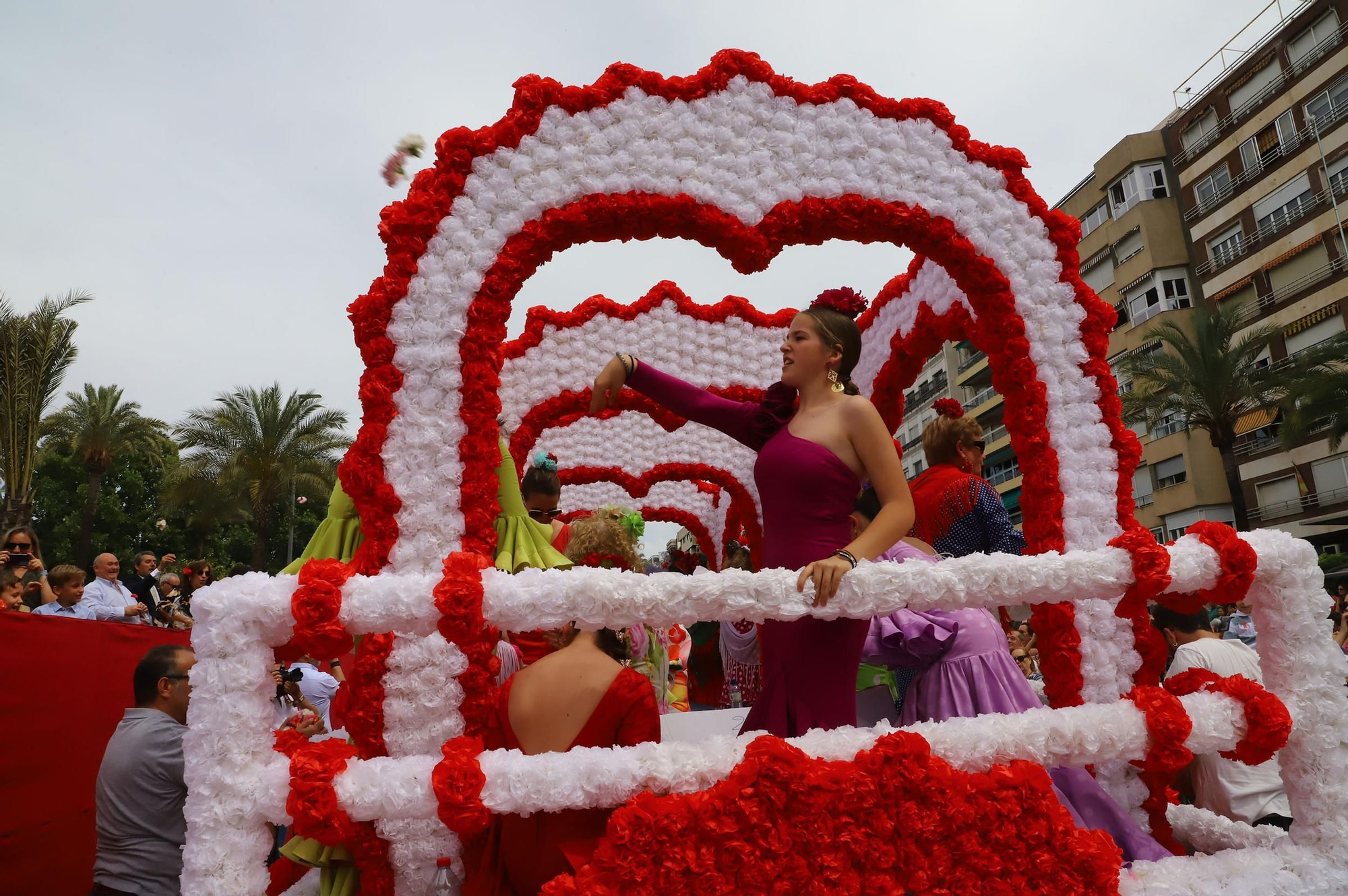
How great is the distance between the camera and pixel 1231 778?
3160 mm

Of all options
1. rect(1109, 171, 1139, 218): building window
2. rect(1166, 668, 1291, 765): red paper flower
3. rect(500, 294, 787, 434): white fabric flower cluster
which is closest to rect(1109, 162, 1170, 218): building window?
rect(1109, 171, 1139, 218): building window

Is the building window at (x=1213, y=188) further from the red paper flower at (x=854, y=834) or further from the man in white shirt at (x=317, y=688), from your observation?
the red paper flower at (x=854, y=834)

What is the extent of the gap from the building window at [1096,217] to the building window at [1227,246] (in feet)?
Answer: 13.1

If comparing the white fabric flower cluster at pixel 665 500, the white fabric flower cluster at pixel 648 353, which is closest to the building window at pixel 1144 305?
the white fabric flower cluster at pixel 665 500

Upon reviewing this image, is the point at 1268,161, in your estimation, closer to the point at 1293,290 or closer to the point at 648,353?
the point at 1293,290

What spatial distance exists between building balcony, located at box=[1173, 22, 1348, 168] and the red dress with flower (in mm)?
29453

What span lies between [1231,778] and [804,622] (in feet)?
6.49

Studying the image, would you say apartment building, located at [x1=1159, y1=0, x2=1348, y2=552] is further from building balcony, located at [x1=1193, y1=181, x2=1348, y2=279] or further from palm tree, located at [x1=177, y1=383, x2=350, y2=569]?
palm tree, located at [x1=177, y1=383, x2=350, y2=569]

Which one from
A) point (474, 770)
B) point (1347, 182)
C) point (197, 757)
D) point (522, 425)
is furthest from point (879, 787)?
point (1347, 182)

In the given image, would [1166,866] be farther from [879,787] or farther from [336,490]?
[336,490]

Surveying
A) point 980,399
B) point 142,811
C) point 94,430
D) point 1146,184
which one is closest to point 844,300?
point 142,811

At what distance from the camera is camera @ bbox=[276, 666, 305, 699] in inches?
213

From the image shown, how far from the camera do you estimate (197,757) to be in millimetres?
1892

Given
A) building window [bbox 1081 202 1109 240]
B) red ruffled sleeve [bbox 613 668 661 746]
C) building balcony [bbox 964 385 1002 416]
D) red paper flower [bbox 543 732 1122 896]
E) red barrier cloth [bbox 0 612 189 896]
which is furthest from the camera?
building balcony [bbox 964 385 1002 416]
